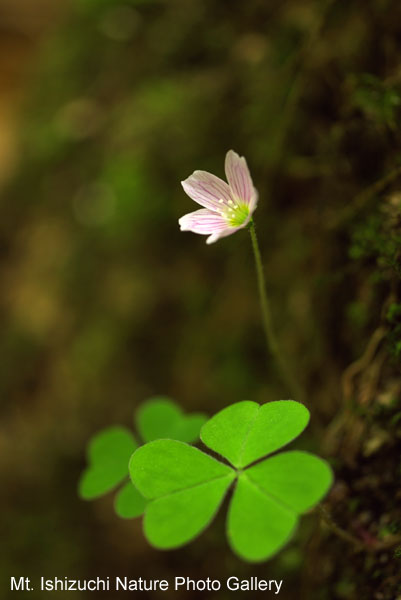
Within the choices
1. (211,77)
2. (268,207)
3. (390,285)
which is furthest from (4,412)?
(390,285)

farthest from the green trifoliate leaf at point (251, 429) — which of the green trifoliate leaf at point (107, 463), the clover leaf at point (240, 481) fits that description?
the green trifoliate leaf at point (107, 463)

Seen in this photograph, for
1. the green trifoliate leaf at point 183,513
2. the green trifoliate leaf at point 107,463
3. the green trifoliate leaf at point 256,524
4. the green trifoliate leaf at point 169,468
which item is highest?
the green trifoliate leaf at point 107,463

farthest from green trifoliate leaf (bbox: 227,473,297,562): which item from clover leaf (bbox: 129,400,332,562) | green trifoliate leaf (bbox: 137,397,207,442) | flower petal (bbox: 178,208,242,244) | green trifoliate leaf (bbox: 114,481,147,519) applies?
flower petal (bbox: 178,208,242,244)

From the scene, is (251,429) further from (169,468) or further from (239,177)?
(239,177)

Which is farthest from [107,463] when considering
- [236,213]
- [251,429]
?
[236,213]

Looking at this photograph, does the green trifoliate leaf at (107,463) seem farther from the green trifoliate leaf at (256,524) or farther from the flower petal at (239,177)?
the flower petal at (239,177)

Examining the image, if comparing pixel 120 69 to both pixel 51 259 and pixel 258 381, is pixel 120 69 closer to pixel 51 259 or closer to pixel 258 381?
pixel 51 259
